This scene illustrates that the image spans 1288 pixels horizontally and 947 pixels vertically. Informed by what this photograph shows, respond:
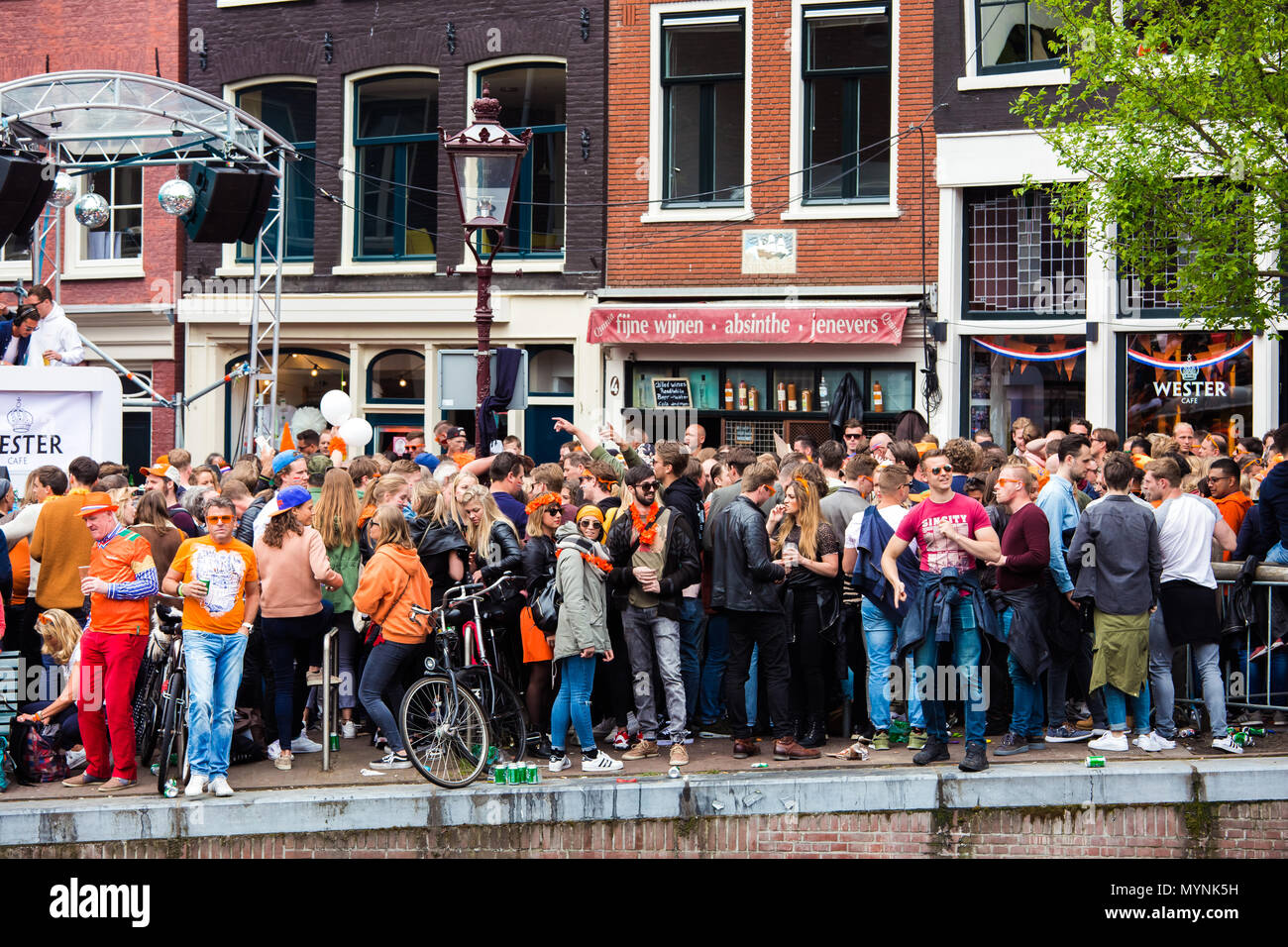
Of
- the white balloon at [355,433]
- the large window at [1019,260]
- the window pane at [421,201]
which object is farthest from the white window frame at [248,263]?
the large window at [1019,260]

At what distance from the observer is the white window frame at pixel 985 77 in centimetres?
1745

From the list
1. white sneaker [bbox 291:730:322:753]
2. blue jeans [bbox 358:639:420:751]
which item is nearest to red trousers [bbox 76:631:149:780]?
white sneaker [bbox 291:730:322:753]

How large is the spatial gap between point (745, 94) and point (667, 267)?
242 centimetres

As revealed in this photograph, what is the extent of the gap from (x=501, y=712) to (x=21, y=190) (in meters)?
8.19

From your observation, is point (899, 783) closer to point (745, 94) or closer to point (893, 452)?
point (893, 452)

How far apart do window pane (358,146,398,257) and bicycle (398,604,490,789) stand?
13.0m

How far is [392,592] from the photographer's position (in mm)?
9359

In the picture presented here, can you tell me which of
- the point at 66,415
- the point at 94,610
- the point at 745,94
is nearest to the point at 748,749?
the point at 94,610

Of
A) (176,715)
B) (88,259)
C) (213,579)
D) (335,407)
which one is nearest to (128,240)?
(88,259)

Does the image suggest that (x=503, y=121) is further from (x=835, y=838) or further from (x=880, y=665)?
(x=835, y=838)

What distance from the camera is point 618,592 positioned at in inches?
384

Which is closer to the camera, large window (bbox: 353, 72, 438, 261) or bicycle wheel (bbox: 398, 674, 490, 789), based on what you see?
bicycle wheel (bbox: 398, 674, 490, 789)

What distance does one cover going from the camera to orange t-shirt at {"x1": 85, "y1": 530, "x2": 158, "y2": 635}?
363 inches

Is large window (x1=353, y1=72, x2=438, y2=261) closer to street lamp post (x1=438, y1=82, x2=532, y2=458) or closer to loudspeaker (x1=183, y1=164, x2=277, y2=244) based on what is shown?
loudspeaker (x1=183, y1=164, x2=277, y2=244)
